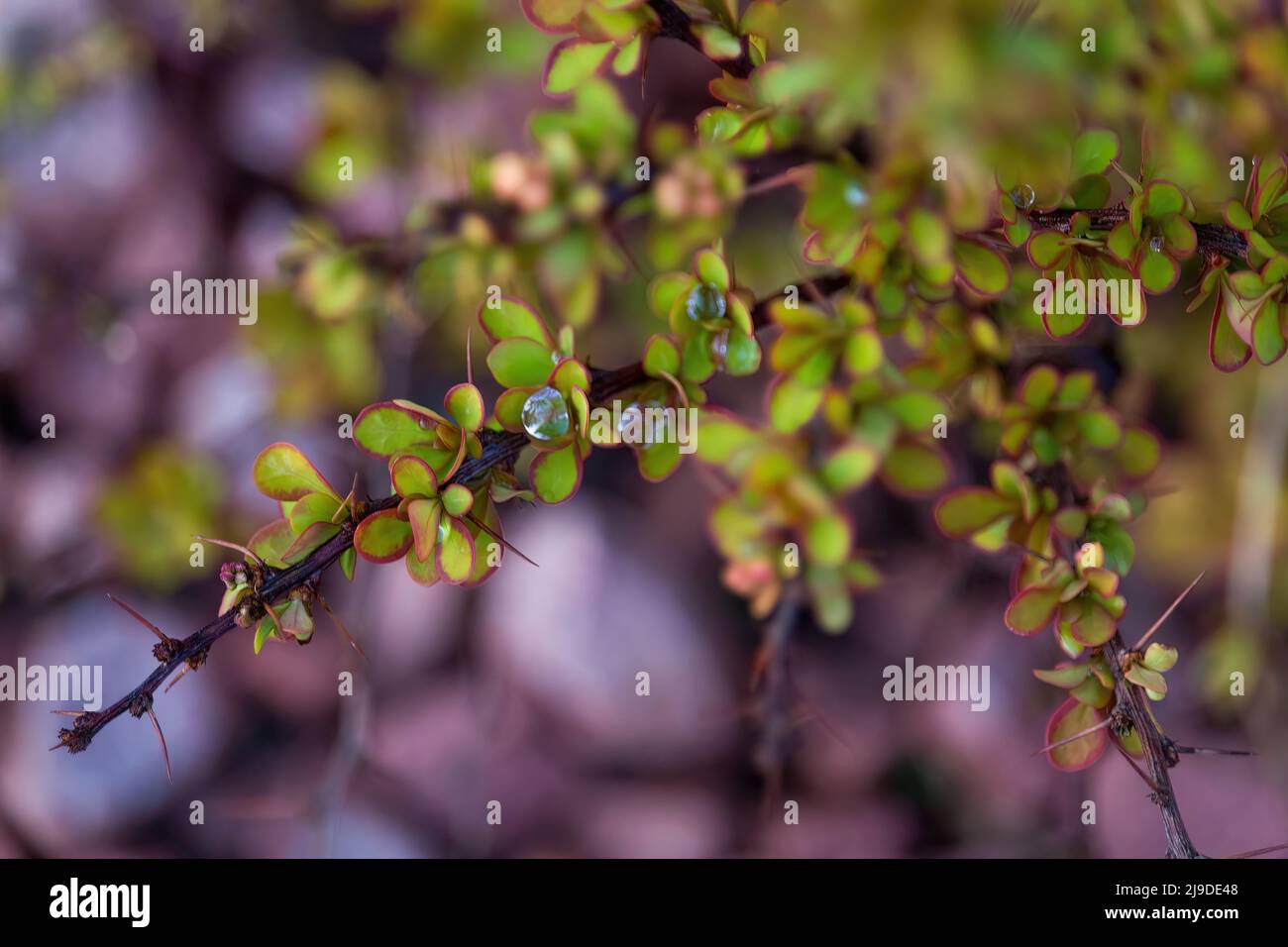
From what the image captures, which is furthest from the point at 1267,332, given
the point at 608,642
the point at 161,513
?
the point at 161,513

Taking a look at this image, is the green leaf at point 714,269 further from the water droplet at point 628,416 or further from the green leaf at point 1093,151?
the green leaf at point 1093,151

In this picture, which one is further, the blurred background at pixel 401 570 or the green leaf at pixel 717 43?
the blurred background at pixel 401 570

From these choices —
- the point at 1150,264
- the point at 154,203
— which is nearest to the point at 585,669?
the point at 1150,264

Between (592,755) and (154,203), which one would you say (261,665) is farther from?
(154,203)

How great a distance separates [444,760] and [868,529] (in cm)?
49

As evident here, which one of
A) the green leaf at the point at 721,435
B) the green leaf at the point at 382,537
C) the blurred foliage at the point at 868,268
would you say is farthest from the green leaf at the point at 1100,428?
the green leaf at the point at 382,537

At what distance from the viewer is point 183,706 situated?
0.88 meters

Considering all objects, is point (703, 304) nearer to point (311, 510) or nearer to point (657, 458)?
point (657, 458)

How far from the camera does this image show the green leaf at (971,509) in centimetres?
50

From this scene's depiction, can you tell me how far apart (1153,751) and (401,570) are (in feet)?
2.21

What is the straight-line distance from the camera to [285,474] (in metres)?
0.44

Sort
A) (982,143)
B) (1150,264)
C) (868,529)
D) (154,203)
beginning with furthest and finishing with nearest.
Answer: (154,203) → (868,529) → (1150,264) → (982,143)

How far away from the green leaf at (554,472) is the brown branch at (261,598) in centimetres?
2
